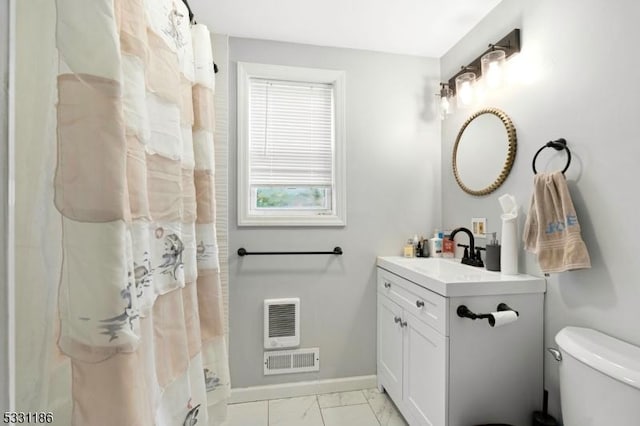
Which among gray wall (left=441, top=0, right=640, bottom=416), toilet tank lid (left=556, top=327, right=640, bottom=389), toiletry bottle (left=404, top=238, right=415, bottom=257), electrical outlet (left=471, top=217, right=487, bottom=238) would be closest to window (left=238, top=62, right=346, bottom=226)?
toiletry bottle (left=404, top=238, right=415, bottom=257)

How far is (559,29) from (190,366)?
6.63ft

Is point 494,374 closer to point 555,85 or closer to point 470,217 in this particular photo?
point 470,217

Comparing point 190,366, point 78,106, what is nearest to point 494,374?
→ point 190,366

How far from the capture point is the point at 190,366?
1011 mm

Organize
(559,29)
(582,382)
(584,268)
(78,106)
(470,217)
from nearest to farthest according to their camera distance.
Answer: (78,106) → (582,382) → (584,268) → (559,29) → (470,217)

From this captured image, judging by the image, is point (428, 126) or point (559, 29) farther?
point (428, 126)

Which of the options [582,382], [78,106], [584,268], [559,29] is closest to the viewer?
[78,106]

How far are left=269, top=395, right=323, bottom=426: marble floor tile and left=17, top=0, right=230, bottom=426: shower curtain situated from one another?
905 mm

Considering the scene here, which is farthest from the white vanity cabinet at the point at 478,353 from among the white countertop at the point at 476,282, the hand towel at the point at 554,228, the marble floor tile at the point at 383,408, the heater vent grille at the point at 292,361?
the heater vent grille at the point at 292,361

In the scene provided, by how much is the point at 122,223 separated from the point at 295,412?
1.75 m

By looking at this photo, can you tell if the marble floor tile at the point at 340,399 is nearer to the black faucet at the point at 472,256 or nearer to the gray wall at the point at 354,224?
the gray wall at the point at 354,224

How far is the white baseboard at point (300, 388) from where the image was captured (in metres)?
1.95

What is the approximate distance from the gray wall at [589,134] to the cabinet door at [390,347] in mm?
703

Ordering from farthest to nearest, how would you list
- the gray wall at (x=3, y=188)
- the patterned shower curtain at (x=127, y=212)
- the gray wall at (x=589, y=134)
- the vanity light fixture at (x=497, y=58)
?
1. the vanity light fixture at (x=497, y=58)
2. the gray wall at (x=589, y=134)
3. the patterned shower curtain at (x=127, y=212)
4. the gray wall at (x=3, y=188)
